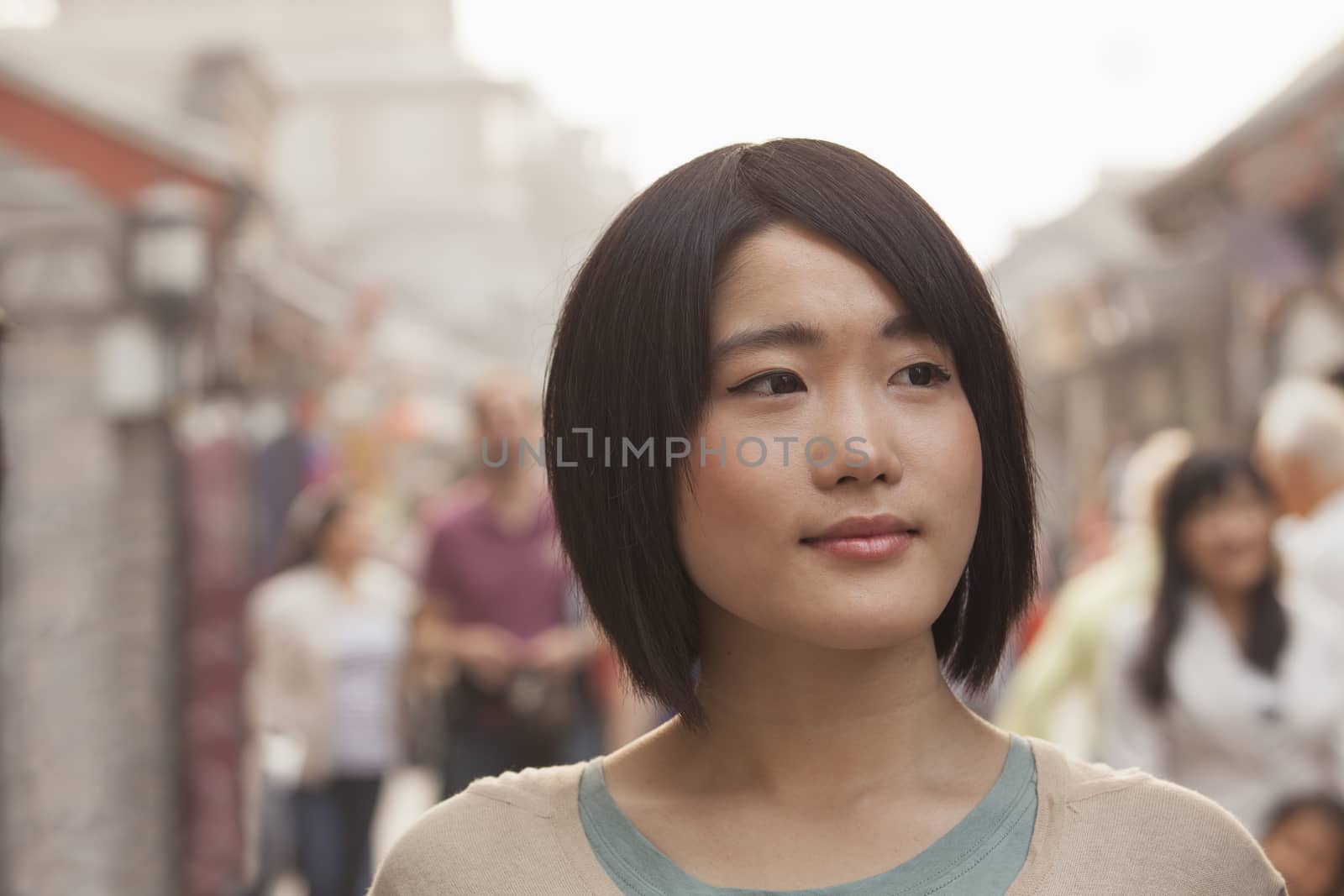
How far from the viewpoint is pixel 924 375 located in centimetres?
157

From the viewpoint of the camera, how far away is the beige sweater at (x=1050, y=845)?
1496mm

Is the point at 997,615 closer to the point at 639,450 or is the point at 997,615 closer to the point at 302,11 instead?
the point at 639,450

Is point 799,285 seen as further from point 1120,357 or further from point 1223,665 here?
point 1120,357

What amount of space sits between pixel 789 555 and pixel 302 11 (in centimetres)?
4595

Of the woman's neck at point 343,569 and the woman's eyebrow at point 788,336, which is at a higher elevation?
the woman's eyebrow at point 788,336

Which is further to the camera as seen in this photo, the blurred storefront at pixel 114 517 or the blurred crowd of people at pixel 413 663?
the blurred crowd of people at pixel 413 663

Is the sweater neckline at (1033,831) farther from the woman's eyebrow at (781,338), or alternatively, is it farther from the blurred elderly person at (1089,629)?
the blurred elderly person at (1089,629)

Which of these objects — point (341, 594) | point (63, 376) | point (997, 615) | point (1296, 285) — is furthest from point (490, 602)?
point (1296, 285)

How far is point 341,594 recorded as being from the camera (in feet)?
19.1

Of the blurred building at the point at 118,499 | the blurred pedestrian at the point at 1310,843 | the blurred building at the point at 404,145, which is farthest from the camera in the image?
the blurred building at the point at 404,145

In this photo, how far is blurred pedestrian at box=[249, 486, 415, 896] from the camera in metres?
5.61

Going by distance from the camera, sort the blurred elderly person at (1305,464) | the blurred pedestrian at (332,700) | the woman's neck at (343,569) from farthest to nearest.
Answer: the woman's neck at (343,569) → the blurred pedestrian at (332,700) → the blurred elderly person at (1305,464)

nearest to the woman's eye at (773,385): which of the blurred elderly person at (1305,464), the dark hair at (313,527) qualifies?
the blurred elderly person at (1305,464)

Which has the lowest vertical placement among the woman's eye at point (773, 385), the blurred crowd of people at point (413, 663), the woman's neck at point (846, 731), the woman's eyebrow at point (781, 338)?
the blurred crowd of people at point (413, 663)
